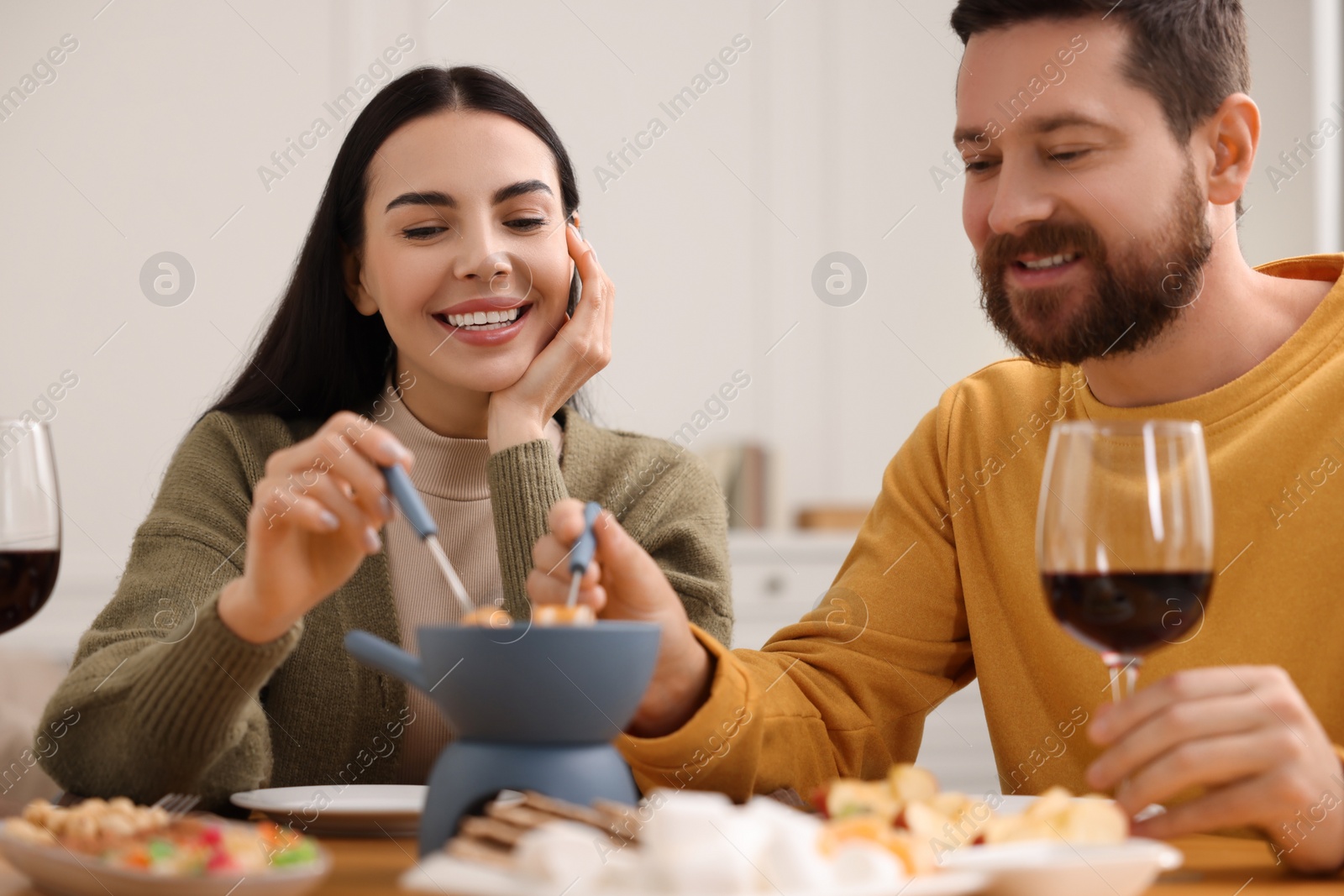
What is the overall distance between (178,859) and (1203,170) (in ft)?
4.06

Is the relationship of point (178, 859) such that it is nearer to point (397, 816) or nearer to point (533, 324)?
point (397, 816)

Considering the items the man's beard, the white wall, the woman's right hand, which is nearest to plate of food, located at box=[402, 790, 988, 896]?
the woman's right hand

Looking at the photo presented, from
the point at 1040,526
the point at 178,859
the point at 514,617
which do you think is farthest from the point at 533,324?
the point at 178,859

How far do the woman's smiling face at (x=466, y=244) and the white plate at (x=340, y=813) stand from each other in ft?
2.48

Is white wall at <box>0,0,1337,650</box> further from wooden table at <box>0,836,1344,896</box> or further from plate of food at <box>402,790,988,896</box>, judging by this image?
plate of food at <box>402,790,988,896</box>

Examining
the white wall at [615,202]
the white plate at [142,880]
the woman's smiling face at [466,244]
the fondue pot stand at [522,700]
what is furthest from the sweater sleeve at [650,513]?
the white wall at [615,202]

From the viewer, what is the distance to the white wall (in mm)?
3463

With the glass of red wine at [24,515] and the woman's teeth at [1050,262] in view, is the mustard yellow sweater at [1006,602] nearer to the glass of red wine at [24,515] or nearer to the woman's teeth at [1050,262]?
the woman's teeth at [1050,262]

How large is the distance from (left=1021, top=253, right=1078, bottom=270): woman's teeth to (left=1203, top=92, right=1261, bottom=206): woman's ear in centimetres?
20

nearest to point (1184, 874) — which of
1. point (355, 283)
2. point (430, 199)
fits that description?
point (430, 199)

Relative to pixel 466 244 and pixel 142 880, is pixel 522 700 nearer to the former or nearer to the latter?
pixel 142 880

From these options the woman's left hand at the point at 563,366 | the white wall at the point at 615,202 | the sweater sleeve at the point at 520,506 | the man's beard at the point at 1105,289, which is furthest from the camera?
the white wall at the point at 615,202

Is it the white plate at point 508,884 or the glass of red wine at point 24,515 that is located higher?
the glass of red wine at point 24,515

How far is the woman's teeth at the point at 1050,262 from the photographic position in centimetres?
135
